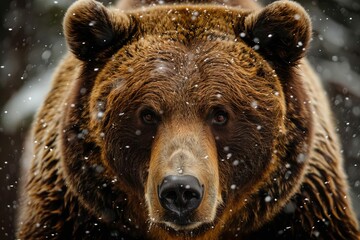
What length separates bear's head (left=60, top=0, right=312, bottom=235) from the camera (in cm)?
576

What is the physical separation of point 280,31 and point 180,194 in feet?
4.52

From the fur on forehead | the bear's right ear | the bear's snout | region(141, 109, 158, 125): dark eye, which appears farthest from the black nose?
the bear's right ear

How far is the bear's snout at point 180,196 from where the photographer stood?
527cm

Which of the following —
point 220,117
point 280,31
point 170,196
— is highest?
point 280,31

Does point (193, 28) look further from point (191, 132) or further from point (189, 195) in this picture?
point (189, 195)

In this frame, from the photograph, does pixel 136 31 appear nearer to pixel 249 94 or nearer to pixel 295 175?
pixel 249 94

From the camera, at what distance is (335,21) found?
44.9ft

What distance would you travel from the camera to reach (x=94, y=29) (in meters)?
6.08

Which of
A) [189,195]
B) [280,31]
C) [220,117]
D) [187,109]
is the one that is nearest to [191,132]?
[187,109]

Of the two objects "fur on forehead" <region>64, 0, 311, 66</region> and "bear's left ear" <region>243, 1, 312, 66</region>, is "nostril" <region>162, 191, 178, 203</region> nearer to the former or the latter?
"fur on forehead" <region>64, 0, 311, 66</region>

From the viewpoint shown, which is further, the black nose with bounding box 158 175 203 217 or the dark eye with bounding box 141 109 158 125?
the dark eye with bounding box 141 109 158 125

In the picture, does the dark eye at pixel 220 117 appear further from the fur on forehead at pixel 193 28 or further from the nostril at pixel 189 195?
the nostril at pixel 189 195

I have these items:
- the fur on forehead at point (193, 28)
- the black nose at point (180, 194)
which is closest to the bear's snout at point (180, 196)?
the black nose at point (180, 194)

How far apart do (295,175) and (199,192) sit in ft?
3.35
